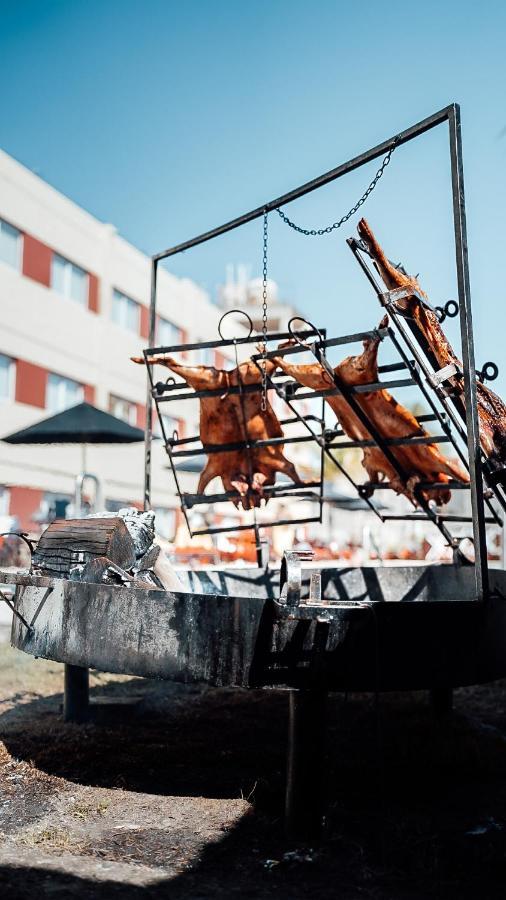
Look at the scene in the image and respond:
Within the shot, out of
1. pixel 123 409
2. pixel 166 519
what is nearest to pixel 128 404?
pixel 123 409

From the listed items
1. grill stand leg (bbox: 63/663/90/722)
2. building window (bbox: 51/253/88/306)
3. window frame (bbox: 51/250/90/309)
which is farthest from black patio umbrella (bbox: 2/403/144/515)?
building window (bbox: 51/253/88/306)

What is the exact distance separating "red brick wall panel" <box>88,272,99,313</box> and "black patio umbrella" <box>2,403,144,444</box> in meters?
13.0

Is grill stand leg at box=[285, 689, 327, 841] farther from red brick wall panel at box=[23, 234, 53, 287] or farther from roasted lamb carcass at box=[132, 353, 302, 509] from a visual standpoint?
red brick wall panel at box=[23, 234, 53, 287]

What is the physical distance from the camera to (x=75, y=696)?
604cm

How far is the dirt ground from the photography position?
3.40m

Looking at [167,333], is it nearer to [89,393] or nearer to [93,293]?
[93,293]

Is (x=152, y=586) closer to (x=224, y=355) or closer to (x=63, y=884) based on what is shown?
(x=63, y=884)

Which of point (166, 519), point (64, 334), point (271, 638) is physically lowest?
point (271, 638)

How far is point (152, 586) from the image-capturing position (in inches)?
178

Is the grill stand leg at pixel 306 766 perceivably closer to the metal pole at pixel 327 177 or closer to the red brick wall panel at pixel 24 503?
the metal pole at pixel 327 177

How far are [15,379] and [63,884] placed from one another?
64.9 ft

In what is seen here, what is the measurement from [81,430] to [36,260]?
11.8 meters

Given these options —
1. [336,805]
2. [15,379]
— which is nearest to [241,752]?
[336,805]

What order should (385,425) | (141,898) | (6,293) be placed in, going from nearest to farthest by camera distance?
(141,898) → (385,425) → (6,293)
